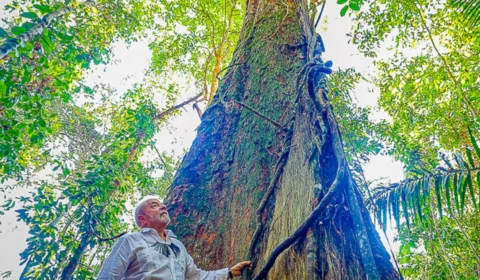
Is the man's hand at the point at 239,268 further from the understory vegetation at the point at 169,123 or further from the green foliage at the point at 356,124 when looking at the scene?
the green foliage at the point at 356,124

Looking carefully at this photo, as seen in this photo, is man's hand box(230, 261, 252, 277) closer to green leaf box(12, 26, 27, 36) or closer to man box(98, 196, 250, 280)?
man box(98, 196, 250, 280)

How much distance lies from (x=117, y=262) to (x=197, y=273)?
1.38 feet

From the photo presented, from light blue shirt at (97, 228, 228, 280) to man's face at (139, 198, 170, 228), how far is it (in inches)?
5.7

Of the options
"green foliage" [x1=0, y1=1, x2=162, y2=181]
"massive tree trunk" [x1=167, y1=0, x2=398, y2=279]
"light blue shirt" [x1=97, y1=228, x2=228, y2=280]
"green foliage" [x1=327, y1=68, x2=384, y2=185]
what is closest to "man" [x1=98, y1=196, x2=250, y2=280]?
"light blue shirt" [x1=97, y1=228, x2=228, y2=280]

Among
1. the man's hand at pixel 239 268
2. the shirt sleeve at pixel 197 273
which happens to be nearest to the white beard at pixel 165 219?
the shirt sleeve at pixel 197 273

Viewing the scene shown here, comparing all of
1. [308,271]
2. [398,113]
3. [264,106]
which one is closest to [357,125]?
[398,113]

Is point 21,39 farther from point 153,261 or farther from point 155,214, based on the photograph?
point 153,261

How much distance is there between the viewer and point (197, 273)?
1594 mm

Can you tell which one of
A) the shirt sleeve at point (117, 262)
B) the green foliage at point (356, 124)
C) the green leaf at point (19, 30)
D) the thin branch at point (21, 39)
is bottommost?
the shirt sleeve at point (117, 262)

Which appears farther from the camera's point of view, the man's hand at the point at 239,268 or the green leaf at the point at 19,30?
the green leaf at the point at 19,30

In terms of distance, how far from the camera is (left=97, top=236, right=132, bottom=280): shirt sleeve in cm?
142

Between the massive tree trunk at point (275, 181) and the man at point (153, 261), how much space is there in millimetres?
124

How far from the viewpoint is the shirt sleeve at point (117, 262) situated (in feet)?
4.66

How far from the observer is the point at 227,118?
8.87 feet
